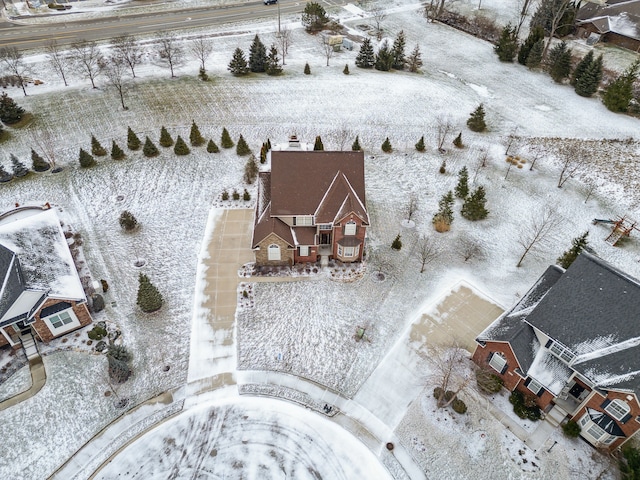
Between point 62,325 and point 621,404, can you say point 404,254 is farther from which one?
point 62,325

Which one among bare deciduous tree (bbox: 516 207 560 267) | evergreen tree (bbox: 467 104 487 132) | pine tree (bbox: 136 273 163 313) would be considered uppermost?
evergreen tree (bbox: 467 104 487 132)

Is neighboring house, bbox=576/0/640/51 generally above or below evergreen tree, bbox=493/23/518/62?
above

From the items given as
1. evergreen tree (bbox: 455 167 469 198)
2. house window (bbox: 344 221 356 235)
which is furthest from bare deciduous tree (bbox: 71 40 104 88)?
evergreen tree (bbox: 455 167 469 198)

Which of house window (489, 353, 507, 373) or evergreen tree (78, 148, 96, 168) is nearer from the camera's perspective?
house window (489, 353, 507, 373)

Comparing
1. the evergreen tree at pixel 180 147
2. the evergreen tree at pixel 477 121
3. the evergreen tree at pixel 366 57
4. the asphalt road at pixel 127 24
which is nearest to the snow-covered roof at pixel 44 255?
the evergreen tree at pixel 180 147

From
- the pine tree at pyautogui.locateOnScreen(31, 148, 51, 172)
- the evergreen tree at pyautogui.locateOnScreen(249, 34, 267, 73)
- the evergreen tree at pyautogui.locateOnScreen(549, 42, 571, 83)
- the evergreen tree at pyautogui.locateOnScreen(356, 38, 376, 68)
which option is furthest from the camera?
the evergreen tree at pyautogui.locateOnScreen(356, 38, 376, 68)

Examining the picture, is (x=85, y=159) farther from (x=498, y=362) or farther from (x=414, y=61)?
(x=414, y=61)

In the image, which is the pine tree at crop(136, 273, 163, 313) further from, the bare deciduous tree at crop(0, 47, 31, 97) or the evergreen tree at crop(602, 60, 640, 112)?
the evergreen tree at crop(602, 60, 640, 112)

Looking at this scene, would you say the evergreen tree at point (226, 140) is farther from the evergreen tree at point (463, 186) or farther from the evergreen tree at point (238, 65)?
the evergreen tree at point (463, 186)
